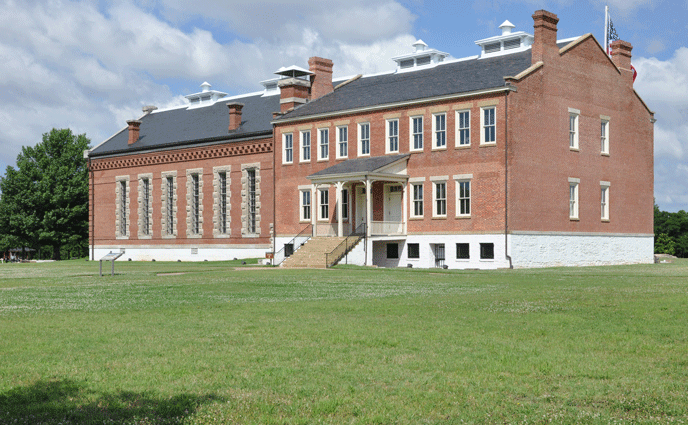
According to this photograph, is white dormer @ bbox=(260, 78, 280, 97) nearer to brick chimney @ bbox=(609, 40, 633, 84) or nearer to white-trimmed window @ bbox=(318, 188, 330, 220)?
white-trimmed window @ bbox=(318, 188, 330, 220)

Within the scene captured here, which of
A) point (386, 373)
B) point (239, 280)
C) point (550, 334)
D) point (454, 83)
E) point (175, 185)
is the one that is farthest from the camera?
point (175, 185)

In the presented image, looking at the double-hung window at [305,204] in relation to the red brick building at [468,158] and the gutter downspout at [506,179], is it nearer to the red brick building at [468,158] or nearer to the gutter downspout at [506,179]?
the red brick building at [468,158]

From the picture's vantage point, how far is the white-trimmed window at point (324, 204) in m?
49.4

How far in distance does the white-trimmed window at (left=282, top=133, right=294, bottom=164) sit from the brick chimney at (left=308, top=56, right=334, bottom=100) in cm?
397

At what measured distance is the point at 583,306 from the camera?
17016mm

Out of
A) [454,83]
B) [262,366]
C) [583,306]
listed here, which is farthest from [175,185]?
[262,366]

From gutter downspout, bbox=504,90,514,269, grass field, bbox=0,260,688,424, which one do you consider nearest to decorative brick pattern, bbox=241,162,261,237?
gutter downspout, bbox=504,90,514,269

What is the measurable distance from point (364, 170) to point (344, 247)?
4.29 meters

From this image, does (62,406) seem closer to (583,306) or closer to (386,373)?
(386,373)

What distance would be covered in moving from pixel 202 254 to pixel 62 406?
169 ft

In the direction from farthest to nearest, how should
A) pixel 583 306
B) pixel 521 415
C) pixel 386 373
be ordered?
pixel 583 306
pixel 386 373
pixel 521 415

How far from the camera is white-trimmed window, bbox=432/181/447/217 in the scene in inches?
1718

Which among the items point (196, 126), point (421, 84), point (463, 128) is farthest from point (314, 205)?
point (196, 126)

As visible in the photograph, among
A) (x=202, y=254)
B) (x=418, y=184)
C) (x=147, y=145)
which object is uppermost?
(x=147, y=145)
